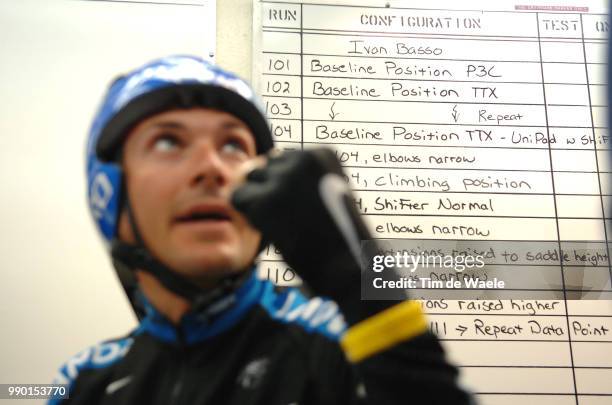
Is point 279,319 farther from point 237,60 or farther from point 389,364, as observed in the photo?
point 237,60

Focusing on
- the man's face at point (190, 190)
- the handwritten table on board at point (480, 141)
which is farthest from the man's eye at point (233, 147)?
the handwritten table on board at point (480, 141)

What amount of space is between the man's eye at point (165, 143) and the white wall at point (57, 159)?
0.73 meters

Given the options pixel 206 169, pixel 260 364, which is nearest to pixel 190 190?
pixel 206 169

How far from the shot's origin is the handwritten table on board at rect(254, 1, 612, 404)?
1.44m

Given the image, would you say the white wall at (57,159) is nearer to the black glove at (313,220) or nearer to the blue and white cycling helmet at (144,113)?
the blue and white cycling helmet at (144,113)

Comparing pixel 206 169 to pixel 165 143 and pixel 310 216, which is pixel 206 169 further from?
pixel 310 216

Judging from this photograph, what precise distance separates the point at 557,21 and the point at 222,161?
4.34ft

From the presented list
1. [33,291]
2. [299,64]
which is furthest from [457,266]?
[33,291]

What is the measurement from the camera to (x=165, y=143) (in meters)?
0.78

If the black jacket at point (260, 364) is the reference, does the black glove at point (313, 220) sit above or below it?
above

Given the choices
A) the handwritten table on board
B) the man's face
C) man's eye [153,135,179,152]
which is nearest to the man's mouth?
the man's face

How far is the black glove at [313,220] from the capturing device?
0.59 meters

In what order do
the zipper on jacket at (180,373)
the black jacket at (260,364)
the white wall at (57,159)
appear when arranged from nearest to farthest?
the black jacket at (260,364) < the zipper on jacket at (180,373) < the white wall at (57,159)

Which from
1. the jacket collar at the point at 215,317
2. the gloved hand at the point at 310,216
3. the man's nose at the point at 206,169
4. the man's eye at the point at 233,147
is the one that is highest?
the man's eye at the point at 233,147
